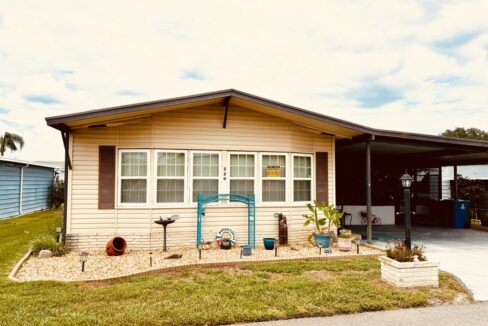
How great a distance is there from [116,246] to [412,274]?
6008 millimetres

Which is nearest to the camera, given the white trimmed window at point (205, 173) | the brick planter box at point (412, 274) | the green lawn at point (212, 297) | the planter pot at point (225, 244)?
the green lawn at point (212, 297)

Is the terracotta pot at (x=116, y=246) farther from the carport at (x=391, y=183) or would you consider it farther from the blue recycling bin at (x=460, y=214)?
the blue recycling bin at (x=460, y=214)

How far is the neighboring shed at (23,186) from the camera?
1482 cm

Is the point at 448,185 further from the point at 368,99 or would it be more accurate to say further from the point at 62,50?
the point at 62,50

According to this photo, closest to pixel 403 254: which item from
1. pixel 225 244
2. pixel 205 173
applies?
pixel 225 244

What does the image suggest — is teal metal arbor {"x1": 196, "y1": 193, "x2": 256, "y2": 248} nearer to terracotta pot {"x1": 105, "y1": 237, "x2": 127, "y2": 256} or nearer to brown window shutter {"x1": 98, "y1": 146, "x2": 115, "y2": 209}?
terracotta pot {"x1": 105, "y1": 237, "x2": 127, "y2": 256}

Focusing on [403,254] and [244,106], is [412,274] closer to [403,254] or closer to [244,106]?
[403,254]

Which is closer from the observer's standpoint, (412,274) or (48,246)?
(412,274)

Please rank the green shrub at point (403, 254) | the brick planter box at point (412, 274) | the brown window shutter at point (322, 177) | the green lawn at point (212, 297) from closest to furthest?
1. the green lawn at point (212, 297)
2. the brick planter box at point (412, 274)
3. the green shrub at point (403, 254)
4. the brown window shutter at point (322, 177)

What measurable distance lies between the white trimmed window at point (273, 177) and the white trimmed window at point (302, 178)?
12.7 inches

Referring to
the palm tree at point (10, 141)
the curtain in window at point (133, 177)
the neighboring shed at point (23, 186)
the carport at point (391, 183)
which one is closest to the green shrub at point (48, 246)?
the curtain in window at point (133, 177)

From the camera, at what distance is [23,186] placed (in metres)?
16.8

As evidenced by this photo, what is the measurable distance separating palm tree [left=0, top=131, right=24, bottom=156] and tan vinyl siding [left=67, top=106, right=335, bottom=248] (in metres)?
30.0

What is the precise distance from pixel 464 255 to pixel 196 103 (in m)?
7.05
